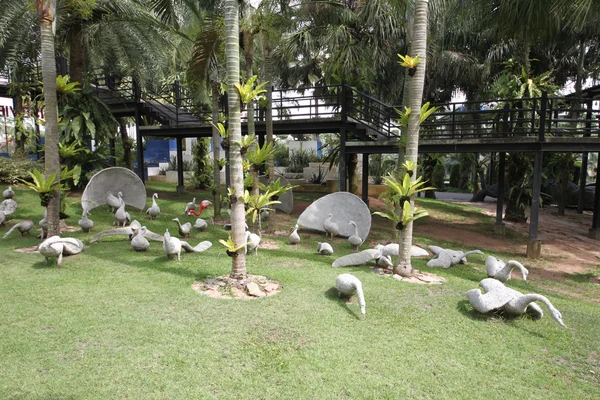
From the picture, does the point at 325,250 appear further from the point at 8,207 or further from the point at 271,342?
the point at 8,207

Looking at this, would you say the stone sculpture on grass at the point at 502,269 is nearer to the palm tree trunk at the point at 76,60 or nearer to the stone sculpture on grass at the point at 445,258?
the stone sculpture on grass at the point at 445,258

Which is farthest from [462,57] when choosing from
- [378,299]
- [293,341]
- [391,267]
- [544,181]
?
[293,341]

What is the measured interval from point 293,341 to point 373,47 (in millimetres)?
12071

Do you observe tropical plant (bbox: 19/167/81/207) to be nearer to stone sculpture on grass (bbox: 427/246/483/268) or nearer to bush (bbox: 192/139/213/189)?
stone sculpture on grass (bbox: 427/246/483/268)

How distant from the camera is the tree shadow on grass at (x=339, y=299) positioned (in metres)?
5.16

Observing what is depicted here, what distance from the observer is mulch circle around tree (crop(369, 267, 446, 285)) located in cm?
655

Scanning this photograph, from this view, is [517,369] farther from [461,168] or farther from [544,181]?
[461,168]

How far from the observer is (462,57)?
20.0 meters

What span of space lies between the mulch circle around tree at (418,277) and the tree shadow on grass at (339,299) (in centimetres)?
130

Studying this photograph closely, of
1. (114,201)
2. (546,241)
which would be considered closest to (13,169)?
(114,201)

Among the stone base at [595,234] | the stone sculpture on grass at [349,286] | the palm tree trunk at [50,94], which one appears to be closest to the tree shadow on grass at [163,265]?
the palm tree trunk at [50,94]

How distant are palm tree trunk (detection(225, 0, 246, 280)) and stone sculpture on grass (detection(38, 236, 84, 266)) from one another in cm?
285

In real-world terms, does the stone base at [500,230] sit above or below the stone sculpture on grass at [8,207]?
below

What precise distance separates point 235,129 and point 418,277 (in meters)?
3.68
